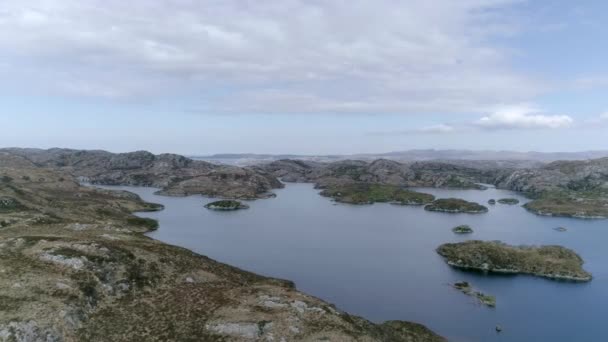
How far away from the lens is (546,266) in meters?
108

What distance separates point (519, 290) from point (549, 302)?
27.0 feet

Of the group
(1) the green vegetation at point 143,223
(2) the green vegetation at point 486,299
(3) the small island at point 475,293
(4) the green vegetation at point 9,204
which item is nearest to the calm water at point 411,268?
(2) the green vegetation at point 486,299

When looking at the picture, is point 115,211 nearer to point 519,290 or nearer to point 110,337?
point 110,337

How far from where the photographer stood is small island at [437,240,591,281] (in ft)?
349

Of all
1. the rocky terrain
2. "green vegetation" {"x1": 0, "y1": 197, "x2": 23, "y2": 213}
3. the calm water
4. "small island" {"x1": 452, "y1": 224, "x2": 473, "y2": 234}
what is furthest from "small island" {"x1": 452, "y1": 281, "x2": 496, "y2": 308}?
"green vegetation" {"x1": 0, "y1": 197, "x2": 23, "y2": 213}

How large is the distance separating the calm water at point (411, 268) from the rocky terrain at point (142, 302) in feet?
63.7

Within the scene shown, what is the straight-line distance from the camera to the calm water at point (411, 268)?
7656 centimetres

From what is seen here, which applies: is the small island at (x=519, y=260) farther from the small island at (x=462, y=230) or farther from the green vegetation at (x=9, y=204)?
the green vegetation at (x=9, y=204)

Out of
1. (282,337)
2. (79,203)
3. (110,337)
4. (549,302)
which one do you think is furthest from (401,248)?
(79,203)

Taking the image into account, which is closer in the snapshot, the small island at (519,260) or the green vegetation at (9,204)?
the small island at (519,260)

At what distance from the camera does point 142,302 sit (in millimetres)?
48719

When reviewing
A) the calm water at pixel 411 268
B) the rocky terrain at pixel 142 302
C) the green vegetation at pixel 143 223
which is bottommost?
the calm water at pixel 411 268

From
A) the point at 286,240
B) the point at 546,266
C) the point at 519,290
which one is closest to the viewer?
the point at 519,290

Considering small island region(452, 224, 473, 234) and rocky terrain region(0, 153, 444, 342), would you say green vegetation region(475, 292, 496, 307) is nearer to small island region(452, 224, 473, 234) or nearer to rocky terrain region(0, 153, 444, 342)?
rocky terrain region(0, 153, 444, 342)
